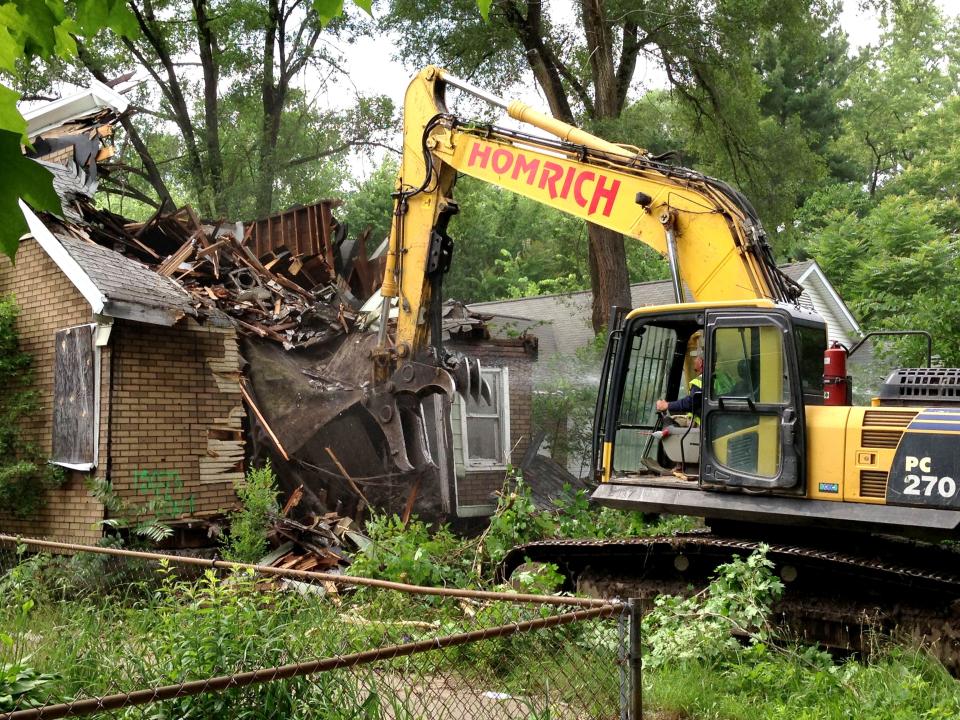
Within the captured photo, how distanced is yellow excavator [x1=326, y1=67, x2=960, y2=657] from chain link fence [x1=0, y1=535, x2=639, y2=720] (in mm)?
1631

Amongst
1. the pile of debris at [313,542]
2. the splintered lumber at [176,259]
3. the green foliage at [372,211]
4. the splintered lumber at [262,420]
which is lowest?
the pile of debris at [313,542]

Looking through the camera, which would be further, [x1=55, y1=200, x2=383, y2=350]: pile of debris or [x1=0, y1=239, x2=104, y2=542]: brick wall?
[x1=55, y1=200, x2=383, y2=350]: pile of debris

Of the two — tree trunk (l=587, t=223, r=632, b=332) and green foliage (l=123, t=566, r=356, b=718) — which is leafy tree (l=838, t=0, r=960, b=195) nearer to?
tree trunk (l=587, t=223, r=632, b=332)

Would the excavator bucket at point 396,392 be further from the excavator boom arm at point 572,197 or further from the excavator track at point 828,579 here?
the excavator track at point 828,579

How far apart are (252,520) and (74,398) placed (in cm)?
249

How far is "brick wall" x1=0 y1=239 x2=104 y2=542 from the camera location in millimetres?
10789

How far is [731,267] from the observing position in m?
8.67

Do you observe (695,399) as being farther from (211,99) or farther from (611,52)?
(211,99)

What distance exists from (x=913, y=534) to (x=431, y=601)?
12.0 feet

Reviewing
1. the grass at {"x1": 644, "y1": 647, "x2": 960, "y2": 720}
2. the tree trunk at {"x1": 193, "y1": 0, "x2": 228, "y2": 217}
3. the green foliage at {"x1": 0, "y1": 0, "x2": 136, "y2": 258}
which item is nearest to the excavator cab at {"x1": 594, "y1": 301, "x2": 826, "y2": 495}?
the grass at {"x1": 644, "y1": 647, "x2": 960, "y2": 720}

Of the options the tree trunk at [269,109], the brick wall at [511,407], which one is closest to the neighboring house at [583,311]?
the brick wall at [511,407]

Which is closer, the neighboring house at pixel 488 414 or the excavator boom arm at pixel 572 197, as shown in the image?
the excavator boom arm at pixel 572 197

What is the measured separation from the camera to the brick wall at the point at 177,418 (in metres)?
10.9

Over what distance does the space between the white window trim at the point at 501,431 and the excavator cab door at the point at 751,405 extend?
7.09m
